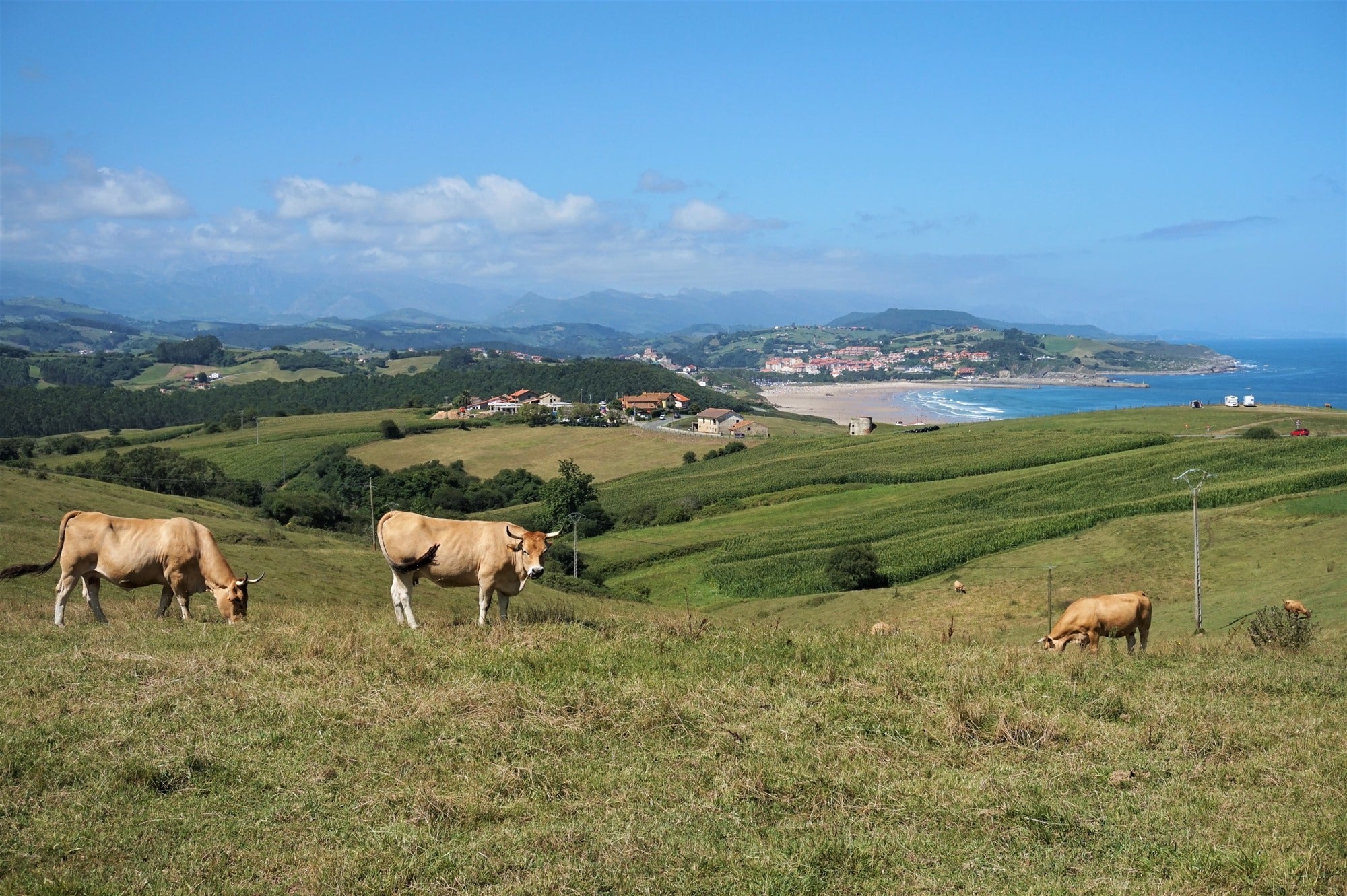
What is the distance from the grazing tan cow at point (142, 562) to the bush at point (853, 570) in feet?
131

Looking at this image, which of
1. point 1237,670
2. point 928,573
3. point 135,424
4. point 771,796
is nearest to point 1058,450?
point 928,573

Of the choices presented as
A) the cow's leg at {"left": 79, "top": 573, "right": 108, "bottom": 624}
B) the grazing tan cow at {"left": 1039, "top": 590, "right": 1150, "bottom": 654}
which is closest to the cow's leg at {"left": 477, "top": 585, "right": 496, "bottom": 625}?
the cow's leg at {"left": 79, "top": 573, "right": 108, "bottom": 624}

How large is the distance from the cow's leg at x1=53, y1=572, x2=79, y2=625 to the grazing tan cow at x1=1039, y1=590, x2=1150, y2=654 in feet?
49.0

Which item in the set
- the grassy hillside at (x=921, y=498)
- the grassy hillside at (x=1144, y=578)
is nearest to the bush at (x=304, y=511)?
the grassy hillside at (x=921, y=498)

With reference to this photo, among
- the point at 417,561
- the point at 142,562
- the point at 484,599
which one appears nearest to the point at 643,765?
the point at 484,599

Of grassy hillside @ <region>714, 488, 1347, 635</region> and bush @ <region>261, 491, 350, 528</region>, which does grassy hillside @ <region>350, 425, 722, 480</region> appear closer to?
bush @ <region>261, 491, 350, 528</region>

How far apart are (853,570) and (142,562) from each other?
4126 centimetres

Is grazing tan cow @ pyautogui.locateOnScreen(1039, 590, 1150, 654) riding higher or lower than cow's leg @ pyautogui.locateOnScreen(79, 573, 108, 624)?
lower

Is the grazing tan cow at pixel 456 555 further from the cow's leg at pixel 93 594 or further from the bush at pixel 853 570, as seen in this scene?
the bush at pixel 853 570

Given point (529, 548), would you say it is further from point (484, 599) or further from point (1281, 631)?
point (1281, 631)

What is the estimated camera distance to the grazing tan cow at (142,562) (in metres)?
14.1

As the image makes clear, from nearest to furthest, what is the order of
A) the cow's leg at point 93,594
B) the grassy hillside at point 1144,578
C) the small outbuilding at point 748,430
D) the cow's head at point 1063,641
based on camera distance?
the cow's leg at point 93,594 → the cow's head at point 1063,641 → the grassy hillside at point 1144,578 → the small outbuilding at point 748,430

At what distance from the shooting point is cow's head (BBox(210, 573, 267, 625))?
14.2m

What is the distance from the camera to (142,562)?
1423cm
